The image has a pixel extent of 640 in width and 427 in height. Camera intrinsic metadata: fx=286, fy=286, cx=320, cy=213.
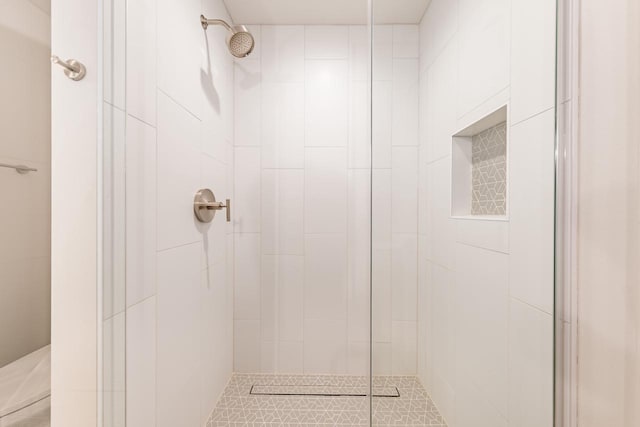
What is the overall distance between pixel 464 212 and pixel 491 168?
114 mm

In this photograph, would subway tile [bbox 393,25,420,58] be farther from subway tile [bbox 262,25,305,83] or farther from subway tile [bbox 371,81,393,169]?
subway tile [bbox 262,25,305,83]

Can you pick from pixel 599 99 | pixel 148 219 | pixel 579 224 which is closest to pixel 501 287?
pixel 579 224

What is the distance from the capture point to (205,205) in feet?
3.13

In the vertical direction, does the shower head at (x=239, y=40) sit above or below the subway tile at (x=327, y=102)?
above

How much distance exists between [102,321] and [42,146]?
377 millimetres

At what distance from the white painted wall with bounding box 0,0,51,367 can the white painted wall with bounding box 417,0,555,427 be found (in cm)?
77

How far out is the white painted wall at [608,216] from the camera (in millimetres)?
518

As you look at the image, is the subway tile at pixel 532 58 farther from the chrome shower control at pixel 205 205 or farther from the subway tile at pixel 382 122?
the chrome shower control at pixel 205 205

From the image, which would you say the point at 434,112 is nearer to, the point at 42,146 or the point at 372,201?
the point at 372,201

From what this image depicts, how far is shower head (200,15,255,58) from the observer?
909 mm

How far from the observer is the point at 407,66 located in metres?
0.68

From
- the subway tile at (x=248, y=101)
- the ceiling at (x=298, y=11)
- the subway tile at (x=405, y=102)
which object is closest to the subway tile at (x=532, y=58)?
the subway tile at (x=405, y=102)

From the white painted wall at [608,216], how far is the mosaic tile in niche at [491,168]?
0.15m

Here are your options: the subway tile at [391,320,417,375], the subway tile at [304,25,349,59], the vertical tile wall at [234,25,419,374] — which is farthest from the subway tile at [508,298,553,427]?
the subway tile at [304,25,349,59]
